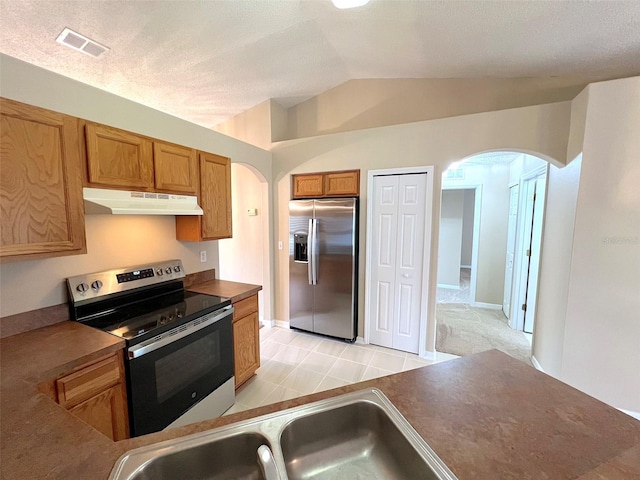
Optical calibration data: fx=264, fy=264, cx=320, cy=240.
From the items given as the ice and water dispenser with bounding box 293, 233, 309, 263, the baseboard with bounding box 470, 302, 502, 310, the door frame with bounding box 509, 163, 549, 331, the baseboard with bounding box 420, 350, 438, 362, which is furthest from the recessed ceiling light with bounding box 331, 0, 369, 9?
the baseboard with bounding box 470, 302, 502, 310

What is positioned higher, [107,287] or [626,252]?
[626,252]

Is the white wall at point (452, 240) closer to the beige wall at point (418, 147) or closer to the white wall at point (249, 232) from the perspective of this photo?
the beige wall at point (418, 147)

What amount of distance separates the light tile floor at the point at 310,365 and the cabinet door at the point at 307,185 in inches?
74.6

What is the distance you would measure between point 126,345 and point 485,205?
200 inches

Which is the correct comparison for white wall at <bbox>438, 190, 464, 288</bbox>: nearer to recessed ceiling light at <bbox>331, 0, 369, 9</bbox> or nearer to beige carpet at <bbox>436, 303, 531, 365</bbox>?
beige carpet at <bbox>436, 303, 531, 365</bbox>

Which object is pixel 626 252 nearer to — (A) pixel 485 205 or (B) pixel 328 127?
(A) pixel 485 205

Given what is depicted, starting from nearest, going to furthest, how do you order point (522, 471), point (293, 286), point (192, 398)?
point (522, 471), point (192, 398), point (293, 286)

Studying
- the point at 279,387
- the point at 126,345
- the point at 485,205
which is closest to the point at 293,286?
the point at 279,387

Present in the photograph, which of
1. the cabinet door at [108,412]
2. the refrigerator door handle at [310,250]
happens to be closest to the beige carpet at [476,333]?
the refrigerator door handle at [310,250]

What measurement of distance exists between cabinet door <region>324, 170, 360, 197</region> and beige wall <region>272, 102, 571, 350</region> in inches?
2.9

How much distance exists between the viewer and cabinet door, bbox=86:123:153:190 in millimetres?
1582

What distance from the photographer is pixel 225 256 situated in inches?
165

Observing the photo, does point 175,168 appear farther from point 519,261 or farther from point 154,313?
point 519,261

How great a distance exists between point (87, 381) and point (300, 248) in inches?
95.0
